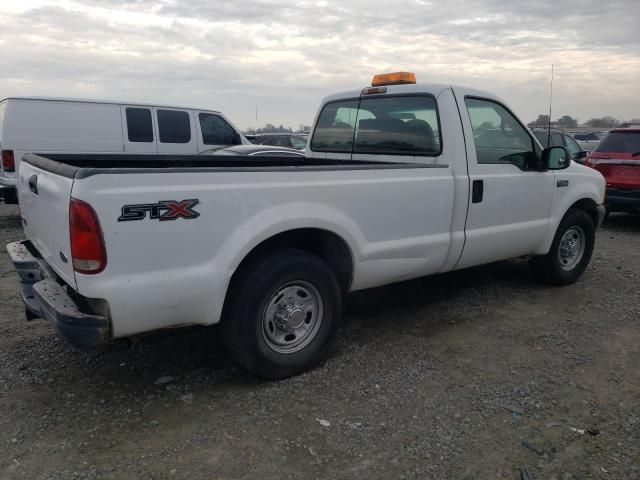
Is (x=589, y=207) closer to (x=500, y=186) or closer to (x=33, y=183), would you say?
(x=500, y=186)

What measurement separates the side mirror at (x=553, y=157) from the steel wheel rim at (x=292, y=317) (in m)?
2.67

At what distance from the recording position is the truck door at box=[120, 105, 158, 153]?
966cm

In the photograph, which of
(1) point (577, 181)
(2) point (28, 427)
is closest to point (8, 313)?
(2) point (28, 427)

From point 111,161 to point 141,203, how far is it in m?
1.87

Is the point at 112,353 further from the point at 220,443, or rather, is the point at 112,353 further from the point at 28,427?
the point at 220,443

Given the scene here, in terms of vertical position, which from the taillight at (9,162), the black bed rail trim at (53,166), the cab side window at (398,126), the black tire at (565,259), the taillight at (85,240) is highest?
the cab side window at (398,126)

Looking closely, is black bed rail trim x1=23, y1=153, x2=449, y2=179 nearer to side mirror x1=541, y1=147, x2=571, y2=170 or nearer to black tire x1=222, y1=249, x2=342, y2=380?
black tire x1=222, y1=249, x2=342, y2=380

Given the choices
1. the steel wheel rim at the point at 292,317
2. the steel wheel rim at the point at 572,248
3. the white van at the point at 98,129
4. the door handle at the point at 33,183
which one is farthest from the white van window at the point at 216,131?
the steel wheel rim at the point at 292,317

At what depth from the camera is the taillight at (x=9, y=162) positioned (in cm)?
853

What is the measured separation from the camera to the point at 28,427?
298 centimetres

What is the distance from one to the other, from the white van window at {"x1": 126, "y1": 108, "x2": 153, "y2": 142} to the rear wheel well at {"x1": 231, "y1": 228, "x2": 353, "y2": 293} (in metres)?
7.08

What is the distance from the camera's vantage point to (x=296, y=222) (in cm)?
334

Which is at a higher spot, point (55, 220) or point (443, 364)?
point (55, 220)

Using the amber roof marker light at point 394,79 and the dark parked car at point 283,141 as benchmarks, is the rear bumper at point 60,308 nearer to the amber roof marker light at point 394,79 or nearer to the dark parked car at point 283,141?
the amber roof marker light at point 394,79
